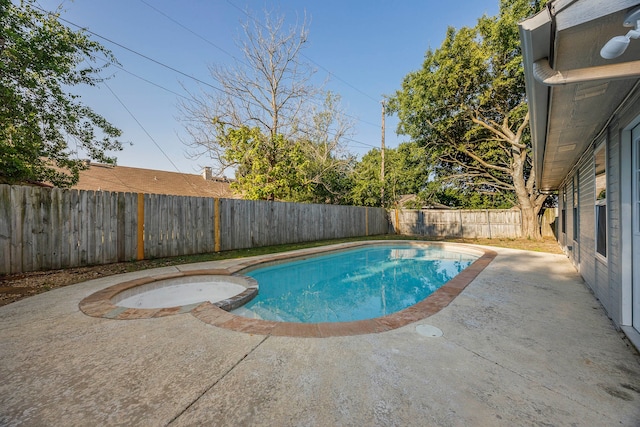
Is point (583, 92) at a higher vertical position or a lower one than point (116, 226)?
higher

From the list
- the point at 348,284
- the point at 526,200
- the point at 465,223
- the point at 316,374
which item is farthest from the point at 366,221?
the point at 316,374

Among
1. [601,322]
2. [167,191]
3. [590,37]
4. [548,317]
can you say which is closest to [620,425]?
[548,317]

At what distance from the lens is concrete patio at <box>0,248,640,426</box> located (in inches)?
52.3

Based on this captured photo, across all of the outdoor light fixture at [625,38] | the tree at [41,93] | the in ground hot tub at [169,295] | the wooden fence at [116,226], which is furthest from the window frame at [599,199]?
the tree at [41,93]

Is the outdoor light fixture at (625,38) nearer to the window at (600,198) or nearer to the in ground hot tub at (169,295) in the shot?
the window at (600,198)

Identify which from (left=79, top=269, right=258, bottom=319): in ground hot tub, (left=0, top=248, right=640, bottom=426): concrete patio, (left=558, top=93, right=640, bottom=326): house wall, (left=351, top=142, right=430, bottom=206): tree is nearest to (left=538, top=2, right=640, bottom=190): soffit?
(left=558, top=93, right=640, bottom=326): house wall

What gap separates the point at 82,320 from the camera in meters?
2.52

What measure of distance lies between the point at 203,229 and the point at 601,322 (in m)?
7.75

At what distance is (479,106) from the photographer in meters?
10.7

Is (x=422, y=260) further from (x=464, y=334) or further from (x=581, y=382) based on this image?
(x=581, y=382)

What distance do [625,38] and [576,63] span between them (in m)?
0.54

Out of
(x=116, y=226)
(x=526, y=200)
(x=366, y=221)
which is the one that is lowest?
(x=366, y=221)

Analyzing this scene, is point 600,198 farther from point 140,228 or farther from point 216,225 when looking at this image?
point 140,228

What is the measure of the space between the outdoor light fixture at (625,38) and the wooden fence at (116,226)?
7384 millimetres
